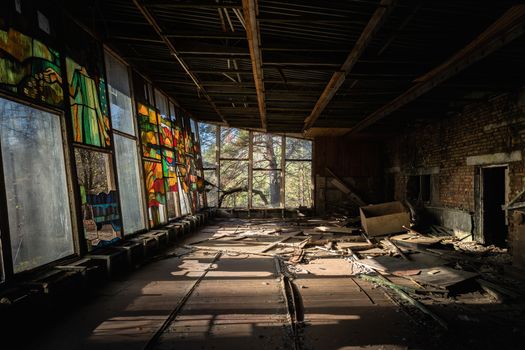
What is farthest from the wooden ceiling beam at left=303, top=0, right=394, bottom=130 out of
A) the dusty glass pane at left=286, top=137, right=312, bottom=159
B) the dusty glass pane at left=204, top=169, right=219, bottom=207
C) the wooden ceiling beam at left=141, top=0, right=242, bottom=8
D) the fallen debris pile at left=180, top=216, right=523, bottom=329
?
the dusty glass pane at left=204, top=169, right=219, bottom=207

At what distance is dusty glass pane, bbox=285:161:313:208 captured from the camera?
1817cm

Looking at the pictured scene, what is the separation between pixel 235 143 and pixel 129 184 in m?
11.1

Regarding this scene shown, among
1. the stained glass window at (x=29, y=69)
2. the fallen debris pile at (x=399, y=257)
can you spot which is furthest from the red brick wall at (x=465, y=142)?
the stained glass window at (x=29, y=69)

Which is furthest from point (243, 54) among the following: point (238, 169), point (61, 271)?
point (238, 169)

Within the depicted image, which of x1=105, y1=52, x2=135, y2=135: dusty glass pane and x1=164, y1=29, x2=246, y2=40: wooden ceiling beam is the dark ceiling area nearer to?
x1=164, y1=29, x2=246, y2=40: wooden ceiling beam

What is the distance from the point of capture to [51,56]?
4961 mm

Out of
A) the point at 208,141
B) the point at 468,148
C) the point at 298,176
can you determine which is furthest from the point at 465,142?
the point at 208,141

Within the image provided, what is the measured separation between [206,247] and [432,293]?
5.71 m

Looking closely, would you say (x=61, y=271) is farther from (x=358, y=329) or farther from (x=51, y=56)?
(x=358, y=329)

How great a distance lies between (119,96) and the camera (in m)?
7.30

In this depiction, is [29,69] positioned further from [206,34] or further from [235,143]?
[235,143]

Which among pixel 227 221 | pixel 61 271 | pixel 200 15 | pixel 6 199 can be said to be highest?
pixel 200 15

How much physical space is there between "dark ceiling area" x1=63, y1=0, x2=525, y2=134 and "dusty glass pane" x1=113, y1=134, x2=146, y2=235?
2.25 metres

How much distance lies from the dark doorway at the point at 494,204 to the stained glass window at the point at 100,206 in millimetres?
9352
